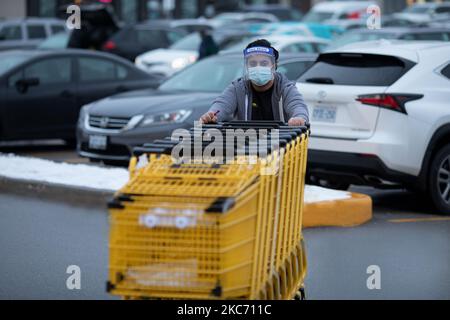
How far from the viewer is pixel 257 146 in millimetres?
6074

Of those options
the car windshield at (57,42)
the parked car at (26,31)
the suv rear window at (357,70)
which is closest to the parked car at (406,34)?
the suv rear window at (357,70)

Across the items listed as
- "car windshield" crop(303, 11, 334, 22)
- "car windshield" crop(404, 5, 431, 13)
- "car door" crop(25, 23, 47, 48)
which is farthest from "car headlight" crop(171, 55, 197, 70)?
"car windshield" crop(404, 5, 431, 13)

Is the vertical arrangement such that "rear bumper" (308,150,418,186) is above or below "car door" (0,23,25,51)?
above

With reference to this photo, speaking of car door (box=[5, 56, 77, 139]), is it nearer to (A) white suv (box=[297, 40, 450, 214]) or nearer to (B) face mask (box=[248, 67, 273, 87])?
(A) white suv (box=[297, 40, 450, 214])

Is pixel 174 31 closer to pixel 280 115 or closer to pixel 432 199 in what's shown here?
pixel 432 199

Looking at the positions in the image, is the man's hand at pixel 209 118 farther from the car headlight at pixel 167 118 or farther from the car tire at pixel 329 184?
the car headlight at pixel 167 118

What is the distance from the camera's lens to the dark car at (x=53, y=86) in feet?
53.7

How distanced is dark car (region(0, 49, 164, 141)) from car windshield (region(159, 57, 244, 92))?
6.72 ft

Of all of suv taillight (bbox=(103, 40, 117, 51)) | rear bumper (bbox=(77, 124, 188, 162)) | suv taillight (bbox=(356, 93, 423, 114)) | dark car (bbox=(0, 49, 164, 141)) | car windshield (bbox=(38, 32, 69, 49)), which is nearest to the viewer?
suv taillight (bbox=(356, 93, 423, 114))

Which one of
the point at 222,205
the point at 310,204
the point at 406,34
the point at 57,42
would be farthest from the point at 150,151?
the point at 57,42

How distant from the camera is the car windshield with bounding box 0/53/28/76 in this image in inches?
656

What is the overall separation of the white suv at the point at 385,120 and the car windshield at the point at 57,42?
62.6 feet

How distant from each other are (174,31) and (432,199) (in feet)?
76.3

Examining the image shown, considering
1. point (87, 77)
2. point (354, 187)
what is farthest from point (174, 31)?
point (354, 187)
